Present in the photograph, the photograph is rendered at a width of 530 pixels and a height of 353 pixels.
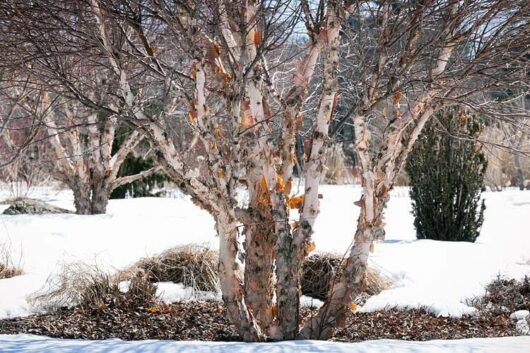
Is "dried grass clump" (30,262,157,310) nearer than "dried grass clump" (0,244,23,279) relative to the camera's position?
Yes

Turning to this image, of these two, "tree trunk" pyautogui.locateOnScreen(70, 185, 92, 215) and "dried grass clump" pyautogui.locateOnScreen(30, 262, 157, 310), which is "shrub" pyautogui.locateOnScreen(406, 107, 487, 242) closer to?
"dried grass clump" pyautogui.locateOnScreen(30, 262, 157, 310)

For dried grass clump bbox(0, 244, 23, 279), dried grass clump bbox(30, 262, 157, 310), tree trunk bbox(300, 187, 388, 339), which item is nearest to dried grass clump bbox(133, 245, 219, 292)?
dried grass clump bbox(30, 262, 157, 310)

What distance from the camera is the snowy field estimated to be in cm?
581

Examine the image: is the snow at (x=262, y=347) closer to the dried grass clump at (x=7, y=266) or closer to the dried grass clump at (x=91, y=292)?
the dried grass clump at (x=91, y=292)

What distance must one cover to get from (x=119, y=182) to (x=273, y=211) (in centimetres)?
777

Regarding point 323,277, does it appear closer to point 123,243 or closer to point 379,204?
point 379,204

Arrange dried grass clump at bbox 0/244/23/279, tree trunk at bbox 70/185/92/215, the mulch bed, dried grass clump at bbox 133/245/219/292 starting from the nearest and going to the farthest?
the mulch bed → dried grass clump at bbox 133/245/219/292 → dried grass clump at bbox 0/244/23/279 → tree trunk at bbox 70/185/92/215

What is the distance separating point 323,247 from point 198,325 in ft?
11.3

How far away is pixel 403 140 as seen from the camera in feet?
15.7

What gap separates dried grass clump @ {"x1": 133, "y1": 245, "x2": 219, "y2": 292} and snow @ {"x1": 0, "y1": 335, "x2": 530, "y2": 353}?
2487 mm

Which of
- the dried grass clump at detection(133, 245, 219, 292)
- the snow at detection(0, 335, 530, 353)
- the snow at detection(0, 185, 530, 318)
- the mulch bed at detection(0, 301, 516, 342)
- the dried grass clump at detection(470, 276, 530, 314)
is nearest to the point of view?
the snow at detection(0, 335, 530, 353)

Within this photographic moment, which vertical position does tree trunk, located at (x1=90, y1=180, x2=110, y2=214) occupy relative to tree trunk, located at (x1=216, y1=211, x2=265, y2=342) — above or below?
above

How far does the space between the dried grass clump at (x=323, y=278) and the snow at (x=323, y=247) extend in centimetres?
14

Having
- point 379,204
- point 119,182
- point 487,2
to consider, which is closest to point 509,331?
point 379,204
